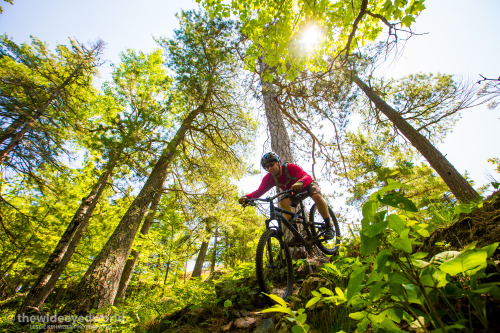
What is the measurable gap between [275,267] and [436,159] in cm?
688

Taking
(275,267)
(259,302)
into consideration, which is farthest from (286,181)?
(259,302)

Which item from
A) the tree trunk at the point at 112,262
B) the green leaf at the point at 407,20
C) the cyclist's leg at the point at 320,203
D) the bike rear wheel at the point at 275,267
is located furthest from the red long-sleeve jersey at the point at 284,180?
the tree trunk at the point at 112,262

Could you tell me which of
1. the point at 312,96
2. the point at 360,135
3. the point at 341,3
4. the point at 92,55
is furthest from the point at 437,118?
the point at 92,55

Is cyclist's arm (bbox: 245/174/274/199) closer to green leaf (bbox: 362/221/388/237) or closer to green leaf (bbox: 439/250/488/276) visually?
green leaf (bbox: 362/221/388/237)

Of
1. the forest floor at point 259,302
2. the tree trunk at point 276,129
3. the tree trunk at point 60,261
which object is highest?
the tree trunk at point 276,129

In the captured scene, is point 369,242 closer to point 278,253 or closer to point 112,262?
point 278,253

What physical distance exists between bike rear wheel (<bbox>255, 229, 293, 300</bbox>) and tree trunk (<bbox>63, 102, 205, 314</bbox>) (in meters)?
3.61

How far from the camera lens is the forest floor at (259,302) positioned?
1657 mm

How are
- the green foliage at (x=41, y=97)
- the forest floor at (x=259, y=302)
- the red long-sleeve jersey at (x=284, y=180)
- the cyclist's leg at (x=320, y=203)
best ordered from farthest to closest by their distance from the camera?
the green foliage at (x=41, y=97), the red long-sleeve jersey at (x=284, y=180), the cyclist's leg at (x=320, y=203), the forest floor at (x=259, y=302)

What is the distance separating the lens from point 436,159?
255 inches

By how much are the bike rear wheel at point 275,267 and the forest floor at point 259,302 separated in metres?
0.23

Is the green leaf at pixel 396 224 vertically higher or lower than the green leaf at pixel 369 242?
higher

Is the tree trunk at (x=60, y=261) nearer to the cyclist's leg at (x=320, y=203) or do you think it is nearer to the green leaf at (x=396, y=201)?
the cyclist's leg at (x=320, y=203)

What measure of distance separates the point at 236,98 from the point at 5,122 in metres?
8.04
